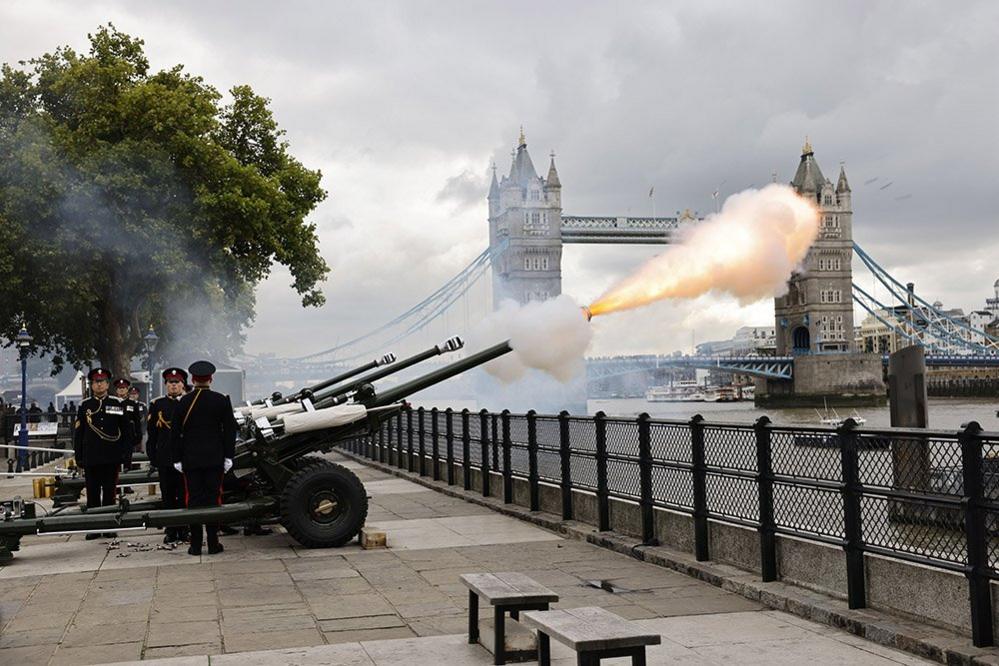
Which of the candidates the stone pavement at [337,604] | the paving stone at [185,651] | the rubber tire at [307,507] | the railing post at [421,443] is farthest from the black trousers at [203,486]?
the railing post at [421,443]

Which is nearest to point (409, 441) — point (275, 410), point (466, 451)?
point (466, 451)

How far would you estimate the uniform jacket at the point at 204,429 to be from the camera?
11.3 meters

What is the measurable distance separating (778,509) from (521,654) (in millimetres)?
2760

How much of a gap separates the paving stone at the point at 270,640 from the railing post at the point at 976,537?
3907mm

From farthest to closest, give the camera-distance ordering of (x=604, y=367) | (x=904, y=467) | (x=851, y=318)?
(x=851, y=318)
(x=604, y=367)
(x=904, y=467)

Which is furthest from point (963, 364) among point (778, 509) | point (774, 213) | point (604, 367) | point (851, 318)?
point (778, 509)

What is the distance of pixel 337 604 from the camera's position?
8.81 meters

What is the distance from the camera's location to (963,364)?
87375mm

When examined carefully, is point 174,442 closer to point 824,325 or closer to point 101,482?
point 101,482

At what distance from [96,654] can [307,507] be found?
4611 mm

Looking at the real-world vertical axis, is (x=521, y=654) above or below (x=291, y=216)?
below

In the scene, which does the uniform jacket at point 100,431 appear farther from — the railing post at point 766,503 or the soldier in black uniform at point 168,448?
the railing post at point 766,503

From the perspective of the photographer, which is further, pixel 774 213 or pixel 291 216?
pixel 291 216

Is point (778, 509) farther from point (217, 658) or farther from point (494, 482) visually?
point (494, 482)
